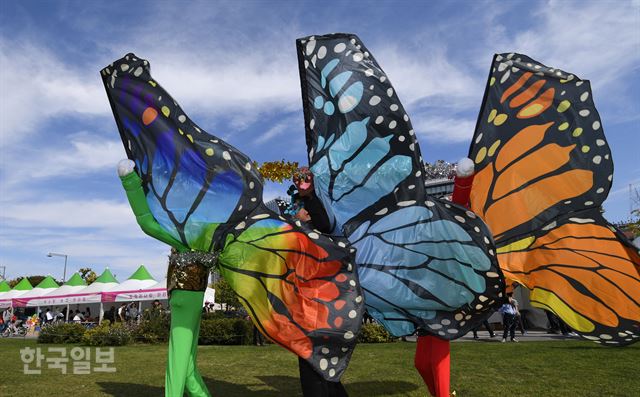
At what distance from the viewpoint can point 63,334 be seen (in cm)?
1530

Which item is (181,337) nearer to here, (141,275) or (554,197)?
(554,197)

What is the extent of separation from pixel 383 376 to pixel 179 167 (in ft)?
15.5

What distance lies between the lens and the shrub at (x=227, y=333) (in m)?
13.8

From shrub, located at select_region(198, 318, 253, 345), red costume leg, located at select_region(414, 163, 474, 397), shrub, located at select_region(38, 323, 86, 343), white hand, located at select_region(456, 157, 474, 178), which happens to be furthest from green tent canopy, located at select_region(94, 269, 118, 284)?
white hand, located at select_region(456, 157, 474, 178)

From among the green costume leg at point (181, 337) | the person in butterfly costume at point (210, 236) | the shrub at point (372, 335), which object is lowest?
the shrub at point (372, 335)

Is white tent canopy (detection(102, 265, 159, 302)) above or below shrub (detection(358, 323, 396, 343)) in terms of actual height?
above

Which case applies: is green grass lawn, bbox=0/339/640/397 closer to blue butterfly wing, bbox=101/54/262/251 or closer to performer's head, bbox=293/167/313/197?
performer's head, bbox=293/167/313/197

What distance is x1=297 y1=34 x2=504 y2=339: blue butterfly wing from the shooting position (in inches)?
149

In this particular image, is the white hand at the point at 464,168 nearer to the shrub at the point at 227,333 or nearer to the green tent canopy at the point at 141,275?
the shrub at the point at 227,333

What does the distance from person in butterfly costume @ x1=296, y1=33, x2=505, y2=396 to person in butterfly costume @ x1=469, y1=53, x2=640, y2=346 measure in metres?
0.58

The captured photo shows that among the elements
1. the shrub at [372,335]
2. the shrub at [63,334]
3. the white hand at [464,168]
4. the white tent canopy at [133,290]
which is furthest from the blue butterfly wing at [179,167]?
the white tent canopy at [133,290]

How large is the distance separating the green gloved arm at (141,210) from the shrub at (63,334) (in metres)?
13.9

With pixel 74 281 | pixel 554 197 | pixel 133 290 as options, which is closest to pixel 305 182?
pixel 554 197

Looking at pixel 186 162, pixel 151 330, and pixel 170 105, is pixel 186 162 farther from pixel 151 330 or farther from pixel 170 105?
pixel 151 330
